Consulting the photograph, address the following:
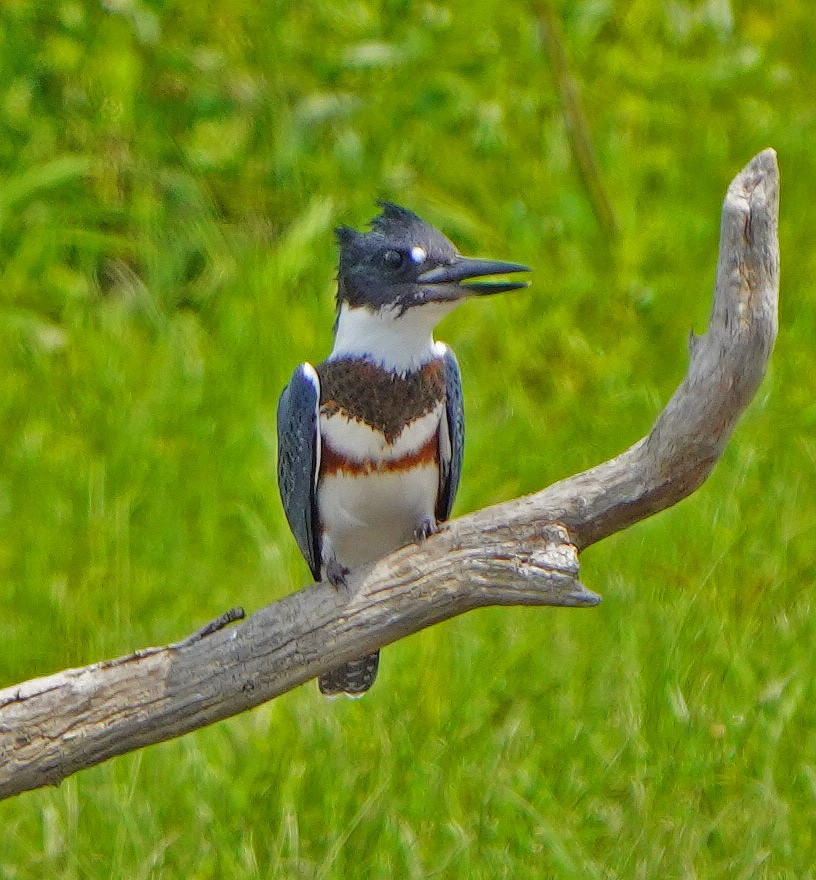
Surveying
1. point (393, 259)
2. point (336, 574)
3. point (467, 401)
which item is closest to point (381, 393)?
point (393, 259)

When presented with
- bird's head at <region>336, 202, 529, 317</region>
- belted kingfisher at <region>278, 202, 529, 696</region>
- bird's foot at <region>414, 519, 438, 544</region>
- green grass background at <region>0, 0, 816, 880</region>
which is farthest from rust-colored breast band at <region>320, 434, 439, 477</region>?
green grass background at <region>0, 0, 816, 880</region>

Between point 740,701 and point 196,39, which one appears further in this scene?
point 196,39

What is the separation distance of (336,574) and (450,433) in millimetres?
429

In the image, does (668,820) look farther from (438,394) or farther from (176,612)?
(176,612)

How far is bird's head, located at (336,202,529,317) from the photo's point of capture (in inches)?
122

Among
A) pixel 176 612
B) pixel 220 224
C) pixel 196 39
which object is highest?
pixel 196 39

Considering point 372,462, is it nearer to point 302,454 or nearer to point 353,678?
point 302,454

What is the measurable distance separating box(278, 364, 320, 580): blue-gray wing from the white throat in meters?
0.11

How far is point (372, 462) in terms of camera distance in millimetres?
3262

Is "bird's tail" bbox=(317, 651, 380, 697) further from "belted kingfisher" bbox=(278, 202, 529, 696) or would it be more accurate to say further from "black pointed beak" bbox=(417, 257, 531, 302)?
"black pointed beak" bbox=(417, 257, 531, 302)

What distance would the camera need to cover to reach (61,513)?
454 cm

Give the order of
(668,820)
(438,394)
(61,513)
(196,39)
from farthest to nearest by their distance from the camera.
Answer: (196,39) < (61,513) < (668,820) < (438,394)

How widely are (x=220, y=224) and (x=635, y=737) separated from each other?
7.47 feet

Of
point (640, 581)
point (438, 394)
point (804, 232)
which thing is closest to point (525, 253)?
point (804, 232)
